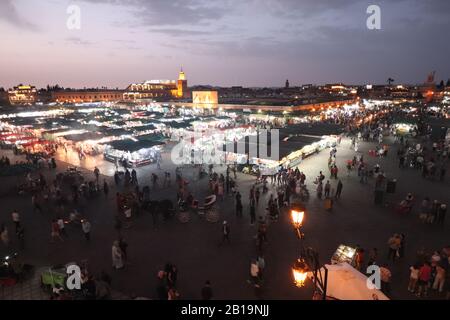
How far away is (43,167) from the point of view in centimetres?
1975

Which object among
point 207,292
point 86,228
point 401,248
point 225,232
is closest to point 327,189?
point 401,248

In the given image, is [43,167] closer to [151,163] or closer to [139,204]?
[151,163]

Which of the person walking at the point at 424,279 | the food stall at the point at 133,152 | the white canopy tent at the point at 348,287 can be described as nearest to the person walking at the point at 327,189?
the person walking at the point at 424,279

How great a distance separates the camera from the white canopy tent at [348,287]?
5.58m

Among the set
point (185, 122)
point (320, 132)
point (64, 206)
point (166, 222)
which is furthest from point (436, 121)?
point (64, 206)

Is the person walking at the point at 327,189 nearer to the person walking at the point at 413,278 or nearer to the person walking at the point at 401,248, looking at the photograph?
the person walking at the point at 401,248

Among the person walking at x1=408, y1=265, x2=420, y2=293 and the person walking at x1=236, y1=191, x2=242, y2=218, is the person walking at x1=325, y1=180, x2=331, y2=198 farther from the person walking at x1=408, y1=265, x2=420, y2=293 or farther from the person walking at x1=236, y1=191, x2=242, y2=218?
the person walking at x1=408, y1=265, x2=420, y2=293

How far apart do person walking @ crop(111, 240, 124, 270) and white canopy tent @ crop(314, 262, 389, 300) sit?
543 centimetres

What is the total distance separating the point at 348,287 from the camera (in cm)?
573

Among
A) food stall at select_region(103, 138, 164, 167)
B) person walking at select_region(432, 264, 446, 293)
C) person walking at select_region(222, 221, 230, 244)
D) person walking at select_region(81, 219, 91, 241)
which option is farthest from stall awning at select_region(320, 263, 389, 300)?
food stall at select_region(103, 138, 164, 167)

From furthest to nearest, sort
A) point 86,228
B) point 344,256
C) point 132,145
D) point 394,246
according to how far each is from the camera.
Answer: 1. point 132,145
2. point 86,228
3. point 394,246
4. point 344,256

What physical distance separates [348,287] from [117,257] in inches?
230

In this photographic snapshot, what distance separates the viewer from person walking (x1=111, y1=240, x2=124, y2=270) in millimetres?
8125

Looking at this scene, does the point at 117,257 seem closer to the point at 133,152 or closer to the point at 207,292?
the point at 207,292
